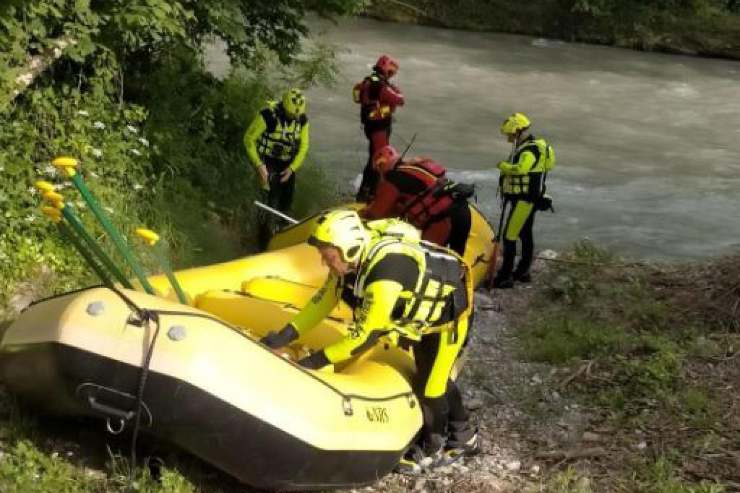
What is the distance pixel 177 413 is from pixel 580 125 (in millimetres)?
11564

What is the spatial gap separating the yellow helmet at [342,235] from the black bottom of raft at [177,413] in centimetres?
77

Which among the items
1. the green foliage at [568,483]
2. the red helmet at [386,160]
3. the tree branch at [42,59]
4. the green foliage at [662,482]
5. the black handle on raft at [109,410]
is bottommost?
the green foliage at [568,483]

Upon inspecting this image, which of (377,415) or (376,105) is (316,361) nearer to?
(377,415)

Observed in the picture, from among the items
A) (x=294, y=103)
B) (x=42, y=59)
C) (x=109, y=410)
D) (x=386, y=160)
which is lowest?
(x=109, y=410)

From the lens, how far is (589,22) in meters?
20.7

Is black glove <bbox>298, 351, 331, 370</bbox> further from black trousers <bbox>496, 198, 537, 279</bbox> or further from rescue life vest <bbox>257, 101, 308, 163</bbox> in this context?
black trousers <bbox>496, 198, 537, 279</bbox>

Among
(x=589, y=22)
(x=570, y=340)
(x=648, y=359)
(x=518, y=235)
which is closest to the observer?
(x=648, y=359)

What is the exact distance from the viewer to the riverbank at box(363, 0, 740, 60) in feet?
65.4

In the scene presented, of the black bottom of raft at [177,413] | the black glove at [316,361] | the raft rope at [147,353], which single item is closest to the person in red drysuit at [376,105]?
the black glove at [316,361]

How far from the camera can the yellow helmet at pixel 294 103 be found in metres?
6.90

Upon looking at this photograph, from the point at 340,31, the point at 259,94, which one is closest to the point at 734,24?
the point at 340,31

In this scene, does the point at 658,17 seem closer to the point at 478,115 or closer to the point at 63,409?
the point at 478,115

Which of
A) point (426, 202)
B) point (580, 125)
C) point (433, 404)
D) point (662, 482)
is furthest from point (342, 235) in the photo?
point (580, 125)

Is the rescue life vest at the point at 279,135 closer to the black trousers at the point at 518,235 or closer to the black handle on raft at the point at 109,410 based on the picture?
the black trousers at the point at 518,235
